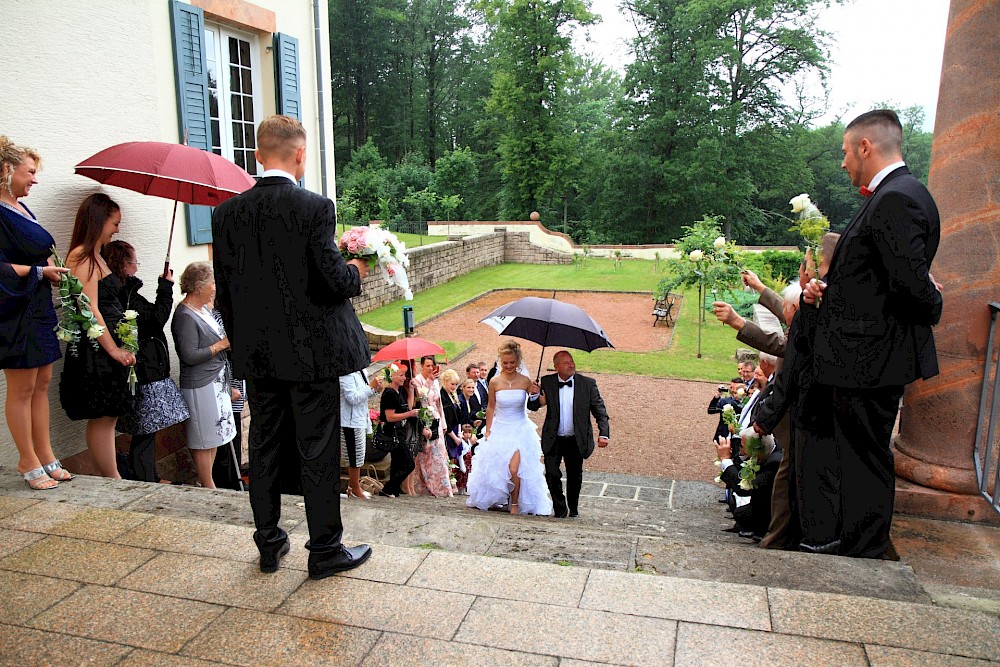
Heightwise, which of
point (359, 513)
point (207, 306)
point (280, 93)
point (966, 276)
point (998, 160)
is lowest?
point (359, 513)

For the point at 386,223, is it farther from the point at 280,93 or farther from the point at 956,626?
the point at 956,626

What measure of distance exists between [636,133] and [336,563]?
45.5m

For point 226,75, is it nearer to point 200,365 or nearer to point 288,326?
point 200,365

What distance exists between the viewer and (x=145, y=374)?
498cm

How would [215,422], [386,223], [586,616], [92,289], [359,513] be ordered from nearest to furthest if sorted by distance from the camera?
1. [586,616]
2. [359,513]
3. [92,289]
4. [215,422]
5. [386,223]

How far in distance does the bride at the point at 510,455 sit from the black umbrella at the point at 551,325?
340 millimetres

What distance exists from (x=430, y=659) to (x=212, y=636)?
804 millimetres

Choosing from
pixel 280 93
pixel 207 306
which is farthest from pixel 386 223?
pixel 207 306

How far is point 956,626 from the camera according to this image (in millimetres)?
2670

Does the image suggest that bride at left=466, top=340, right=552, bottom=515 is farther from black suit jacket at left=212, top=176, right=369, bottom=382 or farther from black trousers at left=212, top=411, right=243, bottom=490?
black suit jacket at left=212, top=176, right=369, bottom=382

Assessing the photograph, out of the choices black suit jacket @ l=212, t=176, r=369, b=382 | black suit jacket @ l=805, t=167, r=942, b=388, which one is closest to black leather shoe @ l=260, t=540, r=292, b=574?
black suit jacket @ l=212, t=176, r=369, b=382

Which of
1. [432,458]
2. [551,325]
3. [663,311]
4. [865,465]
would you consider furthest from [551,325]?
[663,311]

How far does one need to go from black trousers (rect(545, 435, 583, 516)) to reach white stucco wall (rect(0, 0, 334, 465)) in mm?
3424

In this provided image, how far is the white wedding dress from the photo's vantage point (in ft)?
21.2
